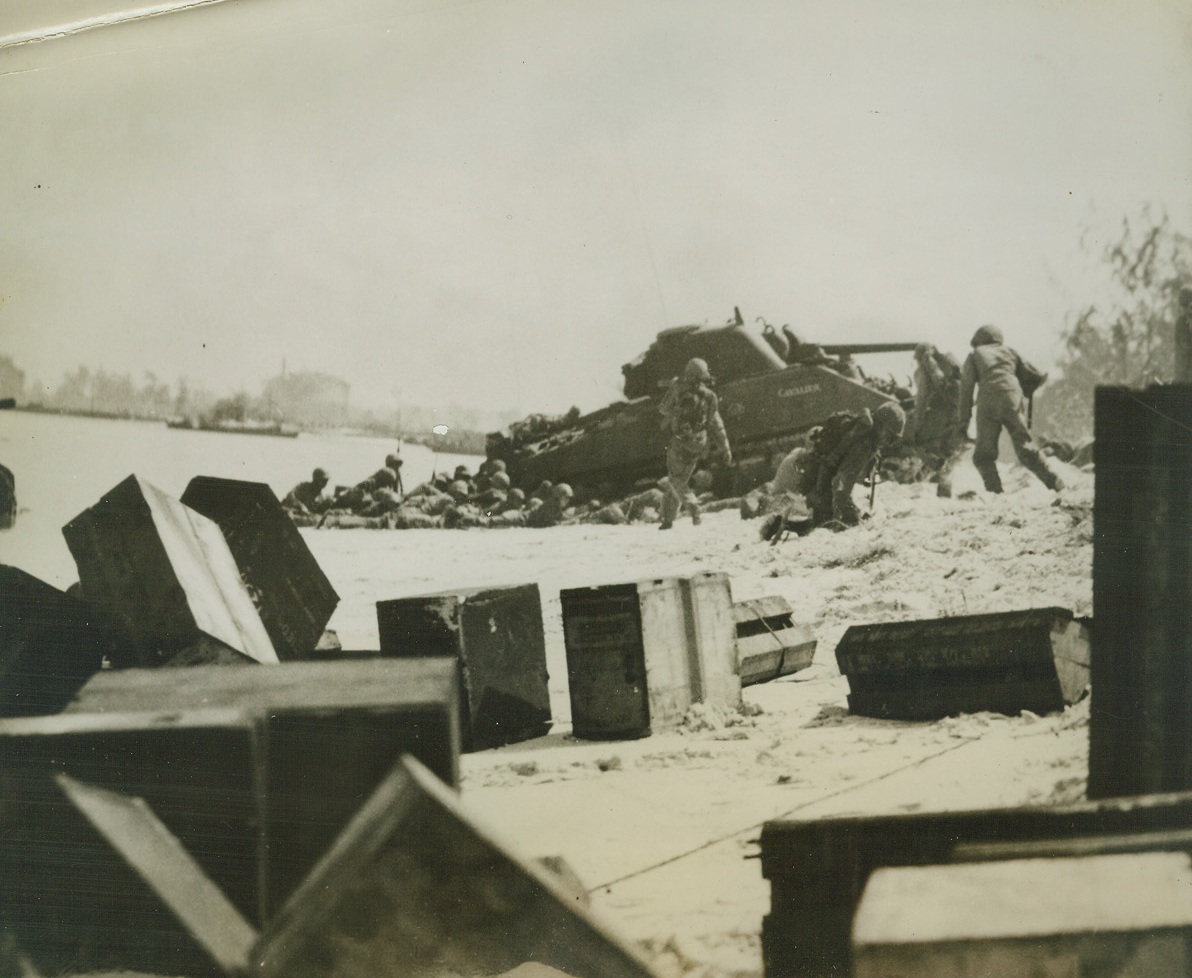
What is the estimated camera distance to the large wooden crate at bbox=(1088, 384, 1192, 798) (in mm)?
2486

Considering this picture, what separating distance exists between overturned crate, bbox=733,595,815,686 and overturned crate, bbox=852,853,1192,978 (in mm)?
637

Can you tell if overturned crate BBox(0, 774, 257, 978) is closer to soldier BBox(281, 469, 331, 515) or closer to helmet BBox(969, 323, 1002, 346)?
soldier BBox(281, 469, 331, 515)

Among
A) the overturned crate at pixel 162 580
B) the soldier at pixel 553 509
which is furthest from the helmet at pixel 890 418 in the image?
the overturned crate at pixel 162 580

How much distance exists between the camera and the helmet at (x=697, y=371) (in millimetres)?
2945

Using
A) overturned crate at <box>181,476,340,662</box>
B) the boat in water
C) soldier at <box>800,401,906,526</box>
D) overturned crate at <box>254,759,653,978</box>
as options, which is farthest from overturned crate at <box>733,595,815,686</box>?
the boat in water

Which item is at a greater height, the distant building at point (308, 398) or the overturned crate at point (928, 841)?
the distant building at point (308, 398)

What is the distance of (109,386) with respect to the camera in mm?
3133

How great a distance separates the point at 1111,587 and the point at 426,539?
1.80 metres

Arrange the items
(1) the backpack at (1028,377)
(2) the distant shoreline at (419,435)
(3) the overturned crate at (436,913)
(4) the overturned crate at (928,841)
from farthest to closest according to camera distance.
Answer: (2) the distant shoreline at (419,435)
(1) the backpack at (1028,377)
(3) the overturned crate at (436,913)
(4) the overturned crate at (928,841)

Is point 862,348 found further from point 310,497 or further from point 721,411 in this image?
point 310,497

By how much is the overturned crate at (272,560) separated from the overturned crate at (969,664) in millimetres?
1485

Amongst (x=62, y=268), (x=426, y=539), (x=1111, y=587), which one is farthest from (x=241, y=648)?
(x=1111, y=587)

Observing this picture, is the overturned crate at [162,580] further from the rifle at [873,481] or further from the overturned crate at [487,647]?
the rifle at [873,481]

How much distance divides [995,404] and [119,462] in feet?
8.22
